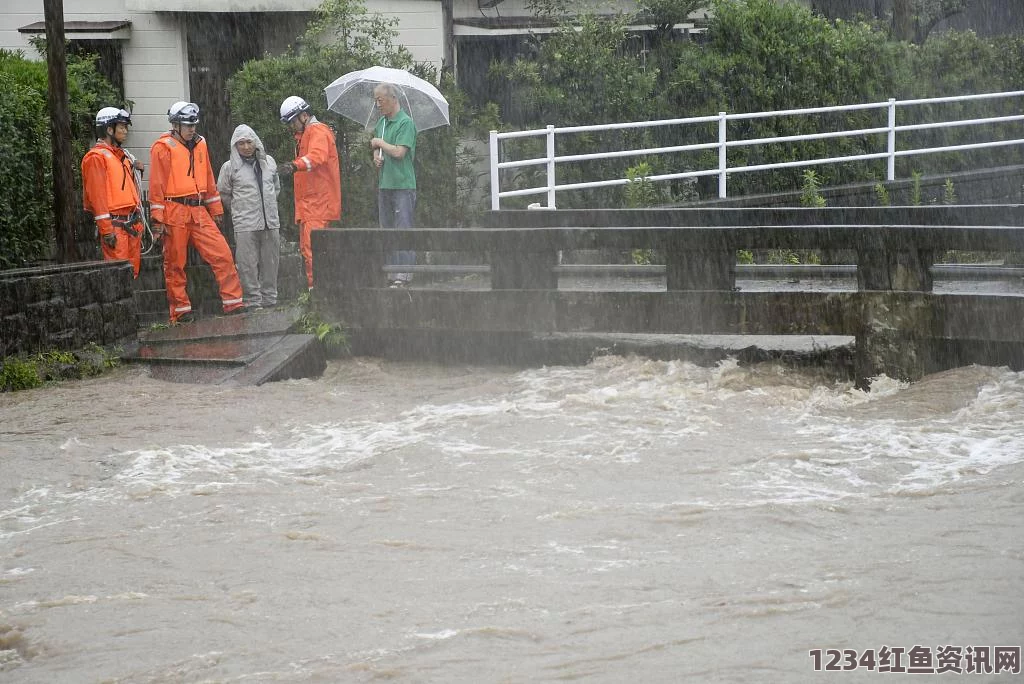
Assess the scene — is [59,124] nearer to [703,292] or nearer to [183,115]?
[183,115]

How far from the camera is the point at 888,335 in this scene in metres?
9.92

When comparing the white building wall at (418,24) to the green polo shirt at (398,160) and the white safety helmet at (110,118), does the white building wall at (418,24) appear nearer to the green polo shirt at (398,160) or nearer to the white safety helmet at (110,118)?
the green polo shirt at (398,160)

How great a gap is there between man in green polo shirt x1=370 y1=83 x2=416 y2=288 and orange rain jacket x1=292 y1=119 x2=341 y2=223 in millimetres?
449

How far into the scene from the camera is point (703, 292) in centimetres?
1048

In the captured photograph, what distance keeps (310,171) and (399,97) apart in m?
1.37

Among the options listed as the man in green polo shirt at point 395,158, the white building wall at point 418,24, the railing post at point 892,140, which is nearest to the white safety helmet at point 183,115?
the man in green polo shirt at point 395,158

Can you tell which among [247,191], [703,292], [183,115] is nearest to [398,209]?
[247,191]

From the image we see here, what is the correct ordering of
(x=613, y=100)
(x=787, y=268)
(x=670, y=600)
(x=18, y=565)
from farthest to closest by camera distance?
(x=613, y=100) → (x=787, y=268) → (x=18, y=565) → (x=670, y=600)

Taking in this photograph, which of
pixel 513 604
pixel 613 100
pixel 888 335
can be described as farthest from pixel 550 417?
pixel 613 100

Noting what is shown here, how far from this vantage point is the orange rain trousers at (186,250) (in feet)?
39.7

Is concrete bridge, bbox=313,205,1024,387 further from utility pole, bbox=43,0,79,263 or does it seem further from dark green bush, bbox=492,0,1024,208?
dark green bush, bbox=492,0,1024,208

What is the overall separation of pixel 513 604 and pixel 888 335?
511 centimetres

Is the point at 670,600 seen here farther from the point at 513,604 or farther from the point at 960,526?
the point at 960,526

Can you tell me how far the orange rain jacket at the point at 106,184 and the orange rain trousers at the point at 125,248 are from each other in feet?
0.47
